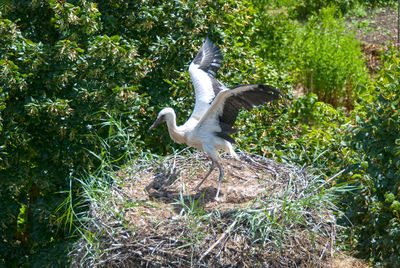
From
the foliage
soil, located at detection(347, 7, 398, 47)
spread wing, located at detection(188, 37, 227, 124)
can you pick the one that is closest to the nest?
the foliage

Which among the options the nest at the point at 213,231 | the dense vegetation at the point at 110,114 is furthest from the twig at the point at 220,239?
the dense vegetation at the point at 110,114

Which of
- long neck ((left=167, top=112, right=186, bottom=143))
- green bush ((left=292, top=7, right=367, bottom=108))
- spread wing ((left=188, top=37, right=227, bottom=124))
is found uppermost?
spread wing ((left=188, top=37, right=227, bottom=124))

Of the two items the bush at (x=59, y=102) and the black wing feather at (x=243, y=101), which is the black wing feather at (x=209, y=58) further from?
the black wing feather at (x=243, y=101)

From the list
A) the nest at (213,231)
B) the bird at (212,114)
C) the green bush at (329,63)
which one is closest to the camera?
the nest at (213,231)

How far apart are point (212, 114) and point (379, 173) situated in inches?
86.6

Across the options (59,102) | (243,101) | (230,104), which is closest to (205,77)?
(230,104)

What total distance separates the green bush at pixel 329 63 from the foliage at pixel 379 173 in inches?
188

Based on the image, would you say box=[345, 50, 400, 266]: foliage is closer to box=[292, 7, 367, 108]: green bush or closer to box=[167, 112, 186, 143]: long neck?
box=[167, 112, 186, 143]: long neck

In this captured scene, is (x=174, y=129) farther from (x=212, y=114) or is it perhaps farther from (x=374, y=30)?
(x=374, y=30)

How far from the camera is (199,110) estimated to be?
6.48 m

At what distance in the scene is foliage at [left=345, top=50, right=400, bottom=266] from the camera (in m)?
6.44

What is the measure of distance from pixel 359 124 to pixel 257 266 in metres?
2.71

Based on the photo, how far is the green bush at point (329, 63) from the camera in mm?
11805

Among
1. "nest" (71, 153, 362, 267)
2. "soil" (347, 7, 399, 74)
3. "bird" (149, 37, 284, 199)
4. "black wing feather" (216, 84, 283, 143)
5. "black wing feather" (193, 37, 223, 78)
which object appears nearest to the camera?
"nest" (71, 153, 362, 267)
